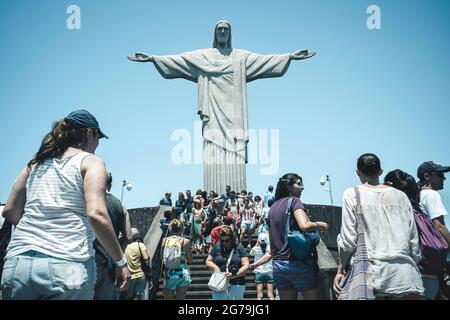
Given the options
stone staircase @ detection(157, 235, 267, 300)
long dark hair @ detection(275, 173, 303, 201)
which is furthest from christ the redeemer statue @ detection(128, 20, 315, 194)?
long dark hair @ detection(275, 173, 303, 201)

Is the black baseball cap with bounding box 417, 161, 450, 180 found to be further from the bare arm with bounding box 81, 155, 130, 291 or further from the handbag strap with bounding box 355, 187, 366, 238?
the bare arm with bounding box 81, 155, 130, 291

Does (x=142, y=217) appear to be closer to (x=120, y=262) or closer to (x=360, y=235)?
(x=360, y=235)

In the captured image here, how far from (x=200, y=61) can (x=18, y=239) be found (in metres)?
15.7

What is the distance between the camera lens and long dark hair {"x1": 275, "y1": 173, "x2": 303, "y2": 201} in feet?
15.3

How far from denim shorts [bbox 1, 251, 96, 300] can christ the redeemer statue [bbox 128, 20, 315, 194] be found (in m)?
14.1

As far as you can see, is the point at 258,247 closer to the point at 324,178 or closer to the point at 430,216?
the point at 430,216

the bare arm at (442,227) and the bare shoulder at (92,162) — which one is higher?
the bare shoulder at (92,162)

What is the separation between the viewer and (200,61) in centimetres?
1770

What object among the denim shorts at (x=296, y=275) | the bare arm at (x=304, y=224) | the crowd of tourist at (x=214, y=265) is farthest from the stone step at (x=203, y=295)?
the bare arm at (x=304, y=224)

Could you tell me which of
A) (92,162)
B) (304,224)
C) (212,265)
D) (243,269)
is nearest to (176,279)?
(212,265)

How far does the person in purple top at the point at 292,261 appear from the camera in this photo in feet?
13.5

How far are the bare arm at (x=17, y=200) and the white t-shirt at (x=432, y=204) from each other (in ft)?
10.9

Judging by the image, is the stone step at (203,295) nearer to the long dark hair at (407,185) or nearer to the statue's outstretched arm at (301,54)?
the long dark hair at (407,185)
